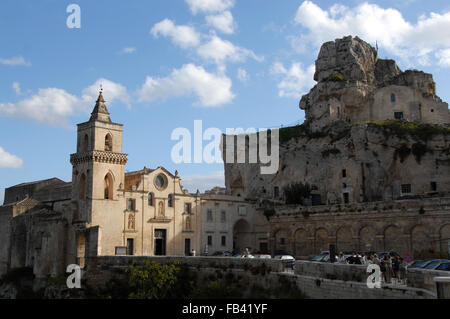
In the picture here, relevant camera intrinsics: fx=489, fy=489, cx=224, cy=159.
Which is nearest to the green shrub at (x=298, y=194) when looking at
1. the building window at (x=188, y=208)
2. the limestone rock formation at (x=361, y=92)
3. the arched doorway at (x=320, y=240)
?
the limestone rock formation at (x=361, y=92)

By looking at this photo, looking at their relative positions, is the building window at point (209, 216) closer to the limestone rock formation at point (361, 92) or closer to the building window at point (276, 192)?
the building window at point (276, 192)

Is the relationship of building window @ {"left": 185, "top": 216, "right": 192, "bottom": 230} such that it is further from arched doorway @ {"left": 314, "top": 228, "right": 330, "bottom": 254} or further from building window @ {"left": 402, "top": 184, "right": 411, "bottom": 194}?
building window @ {"left": 402, "top": 184, "right": 411, "bottom": 194}

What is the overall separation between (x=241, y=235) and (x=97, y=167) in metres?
19.3

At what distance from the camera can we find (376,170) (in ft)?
169

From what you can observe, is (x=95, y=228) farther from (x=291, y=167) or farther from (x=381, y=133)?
(x=381, y=133)

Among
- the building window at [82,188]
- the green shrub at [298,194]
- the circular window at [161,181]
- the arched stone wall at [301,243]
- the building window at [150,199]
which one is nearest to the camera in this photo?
the building window at [82,188]

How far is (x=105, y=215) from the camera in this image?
41438 millimetres

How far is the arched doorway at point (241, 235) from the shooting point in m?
53.4

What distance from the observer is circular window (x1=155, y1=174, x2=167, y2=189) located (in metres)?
46.4

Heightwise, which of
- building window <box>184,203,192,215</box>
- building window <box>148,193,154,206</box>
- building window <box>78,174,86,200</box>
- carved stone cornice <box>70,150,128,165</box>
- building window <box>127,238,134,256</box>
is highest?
carved stone cornice <box>70,150,128,165</box>

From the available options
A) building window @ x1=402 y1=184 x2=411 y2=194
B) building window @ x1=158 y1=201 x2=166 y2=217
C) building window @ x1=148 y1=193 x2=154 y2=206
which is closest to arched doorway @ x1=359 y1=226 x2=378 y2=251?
building window @ x1=402 y1=184 x2=411 y2=194
